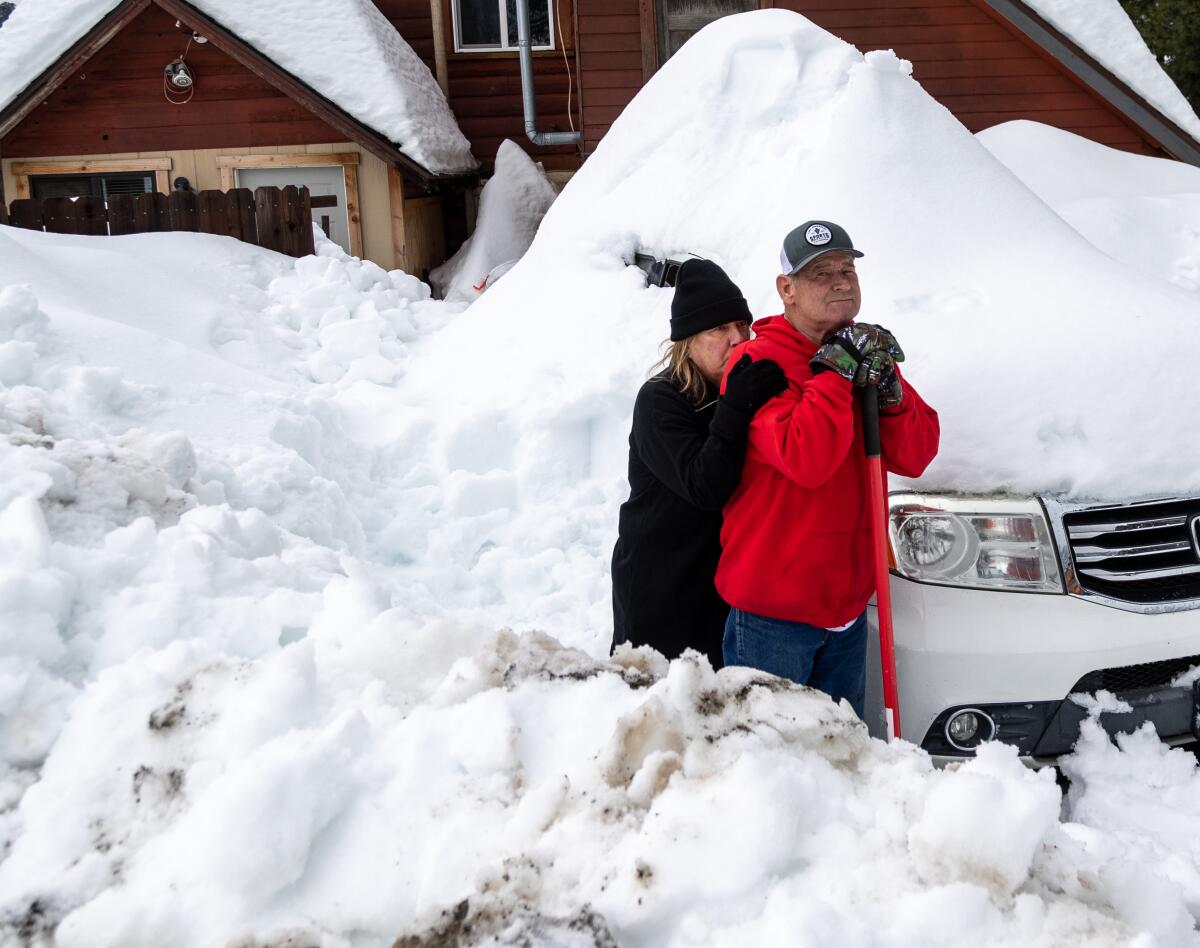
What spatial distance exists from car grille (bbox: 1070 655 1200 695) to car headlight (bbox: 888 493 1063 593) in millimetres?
270

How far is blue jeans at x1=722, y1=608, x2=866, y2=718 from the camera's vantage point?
101 inches

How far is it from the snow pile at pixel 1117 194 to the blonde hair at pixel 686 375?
4.17 metres

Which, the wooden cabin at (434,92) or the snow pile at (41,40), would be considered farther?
the snow pile at (41,40)

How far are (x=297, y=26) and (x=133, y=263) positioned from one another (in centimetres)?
757

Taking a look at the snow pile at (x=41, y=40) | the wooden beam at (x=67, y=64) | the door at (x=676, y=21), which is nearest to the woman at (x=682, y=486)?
the door at (x=676, y=21)

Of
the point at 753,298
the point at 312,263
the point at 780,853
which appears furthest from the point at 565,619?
the point at 312,263

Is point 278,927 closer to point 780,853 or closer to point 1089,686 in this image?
point 780,853

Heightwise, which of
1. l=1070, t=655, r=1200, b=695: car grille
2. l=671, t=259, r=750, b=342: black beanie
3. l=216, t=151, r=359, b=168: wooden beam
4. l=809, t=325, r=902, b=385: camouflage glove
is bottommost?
l=1070, t=655, r=1200, b=695: car grille

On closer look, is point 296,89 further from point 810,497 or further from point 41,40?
point 810,497

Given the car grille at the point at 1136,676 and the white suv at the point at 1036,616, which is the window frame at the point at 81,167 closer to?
the white suv at the point at 1036,616

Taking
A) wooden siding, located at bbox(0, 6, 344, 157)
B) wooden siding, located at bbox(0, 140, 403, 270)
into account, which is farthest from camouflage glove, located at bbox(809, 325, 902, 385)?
wooden siding, located at bbox(0, 6, 344, 157)

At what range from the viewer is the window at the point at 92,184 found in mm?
14297

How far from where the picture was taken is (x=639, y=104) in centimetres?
603

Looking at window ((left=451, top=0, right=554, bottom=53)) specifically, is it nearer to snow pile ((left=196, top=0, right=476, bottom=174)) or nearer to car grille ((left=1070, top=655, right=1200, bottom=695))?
snow pile ((left=196, top=0, right=476, bottom=174))
